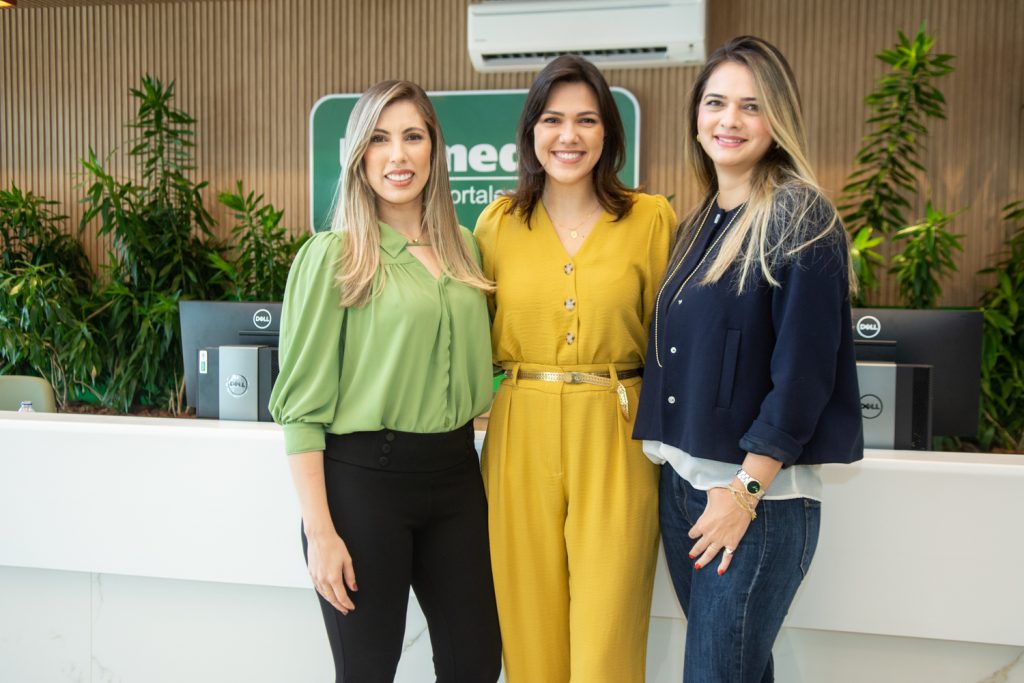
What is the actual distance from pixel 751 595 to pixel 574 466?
0.42 m

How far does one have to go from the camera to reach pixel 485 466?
1808 millimetres

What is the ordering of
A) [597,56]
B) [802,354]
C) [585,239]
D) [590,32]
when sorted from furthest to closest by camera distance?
[597,56], [590,32], [585,239], [802,354]

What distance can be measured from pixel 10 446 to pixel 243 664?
2.83 ft

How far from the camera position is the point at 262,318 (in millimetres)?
2734

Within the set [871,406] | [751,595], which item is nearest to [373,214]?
[751,595]

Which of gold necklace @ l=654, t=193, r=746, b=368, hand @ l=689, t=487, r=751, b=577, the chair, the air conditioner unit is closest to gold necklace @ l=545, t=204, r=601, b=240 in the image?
gold necklace @ l=654, t=193, r=746, b=368

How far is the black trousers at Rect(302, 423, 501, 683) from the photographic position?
5.24 feet

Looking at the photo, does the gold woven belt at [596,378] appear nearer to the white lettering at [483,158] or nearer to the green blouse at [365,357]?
the green blouse at [365,357]

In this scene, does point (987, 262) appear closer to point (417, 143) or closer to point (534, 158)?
point (534, 158)

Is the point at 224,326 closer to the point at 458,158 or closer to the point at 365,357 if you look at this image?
the point at 365,357

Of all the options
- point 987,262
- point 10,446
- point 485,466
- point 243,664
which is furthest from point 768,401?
point 987,262

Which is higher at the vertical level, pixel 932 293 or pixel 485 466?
pixel 932 293

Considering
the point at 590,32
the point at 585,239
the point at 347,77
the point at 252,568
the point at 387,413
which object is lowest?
the point at 252,568

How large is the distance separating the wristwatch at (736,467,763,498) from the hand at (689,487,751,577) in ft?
0.11
